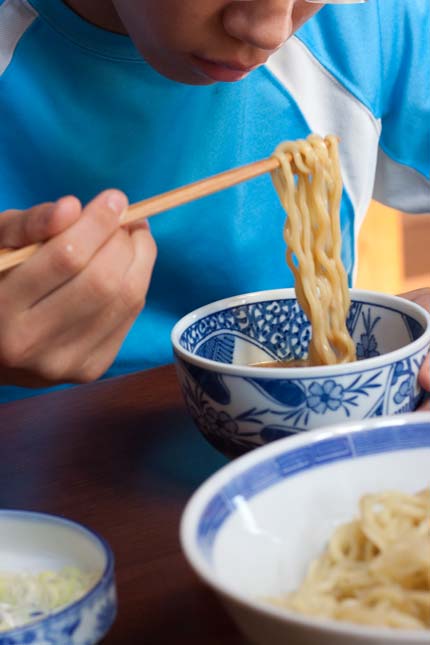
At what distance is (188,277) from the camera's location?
4.57 ft

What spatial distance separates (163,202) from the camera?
2.73 ft

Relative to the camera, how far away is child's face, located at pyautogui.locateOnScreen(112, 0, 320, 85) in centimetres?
94

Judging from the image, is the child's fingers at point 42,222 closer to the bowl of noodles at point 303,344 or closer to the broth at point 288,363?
the bowl of noodles at point 303,344

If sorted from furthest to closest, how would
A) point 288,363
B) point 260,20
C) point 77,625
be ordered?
1. point 288,363
2. point 260,20
3. point 77,625

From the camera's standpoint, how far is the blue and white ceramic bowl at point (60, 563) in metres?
→ 0.57

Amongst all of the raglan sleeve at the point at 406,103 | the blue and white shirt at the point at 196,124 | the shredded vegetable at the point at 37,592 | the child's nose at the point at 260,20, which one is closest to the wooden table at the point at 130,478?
the shredded vegetable at the point at 37,592

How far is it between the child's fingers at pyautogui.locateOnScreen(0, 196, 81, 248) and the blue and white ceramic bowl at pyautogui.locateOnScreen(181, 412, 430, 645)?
0.90 ft

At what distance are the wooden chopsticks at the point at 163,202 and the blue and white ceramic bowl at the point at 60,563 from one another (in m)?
0.22

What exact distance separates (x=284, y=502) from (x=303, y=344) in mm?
422

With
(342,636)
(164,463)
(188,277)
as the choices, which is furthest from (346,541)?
(188,277)

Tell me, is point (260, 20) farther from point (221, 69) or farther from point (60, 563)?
point (60, 563)

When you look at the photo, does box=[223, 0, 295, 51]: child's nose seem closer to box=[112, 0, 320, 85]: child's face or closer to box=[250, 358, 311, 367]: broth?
box=[112, 0, 320, 85]: child's face

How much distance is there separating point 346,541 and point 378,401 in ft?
0.63

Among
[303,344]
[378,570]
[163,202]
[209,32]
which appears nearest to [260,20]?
[209,32]
